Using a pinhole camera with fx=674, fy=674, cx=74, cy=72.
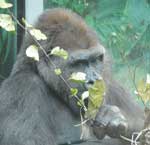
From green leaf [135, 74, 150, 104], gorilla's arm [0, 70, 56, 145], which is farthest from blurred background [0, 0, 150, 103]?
green leaf [135, 74, 150, 104]

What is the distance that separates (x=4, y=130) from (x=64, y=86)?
53 cm

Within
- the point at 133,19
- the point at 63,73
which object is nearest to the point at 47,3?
the point at 133,19

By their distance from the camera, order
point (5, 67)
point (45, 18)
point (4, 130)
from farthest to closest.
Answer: point (5, 67)
point (45, 18)
point (4, 130)

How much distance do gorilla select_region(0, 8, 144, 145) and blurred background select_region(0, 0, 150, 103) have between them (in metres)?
0.90

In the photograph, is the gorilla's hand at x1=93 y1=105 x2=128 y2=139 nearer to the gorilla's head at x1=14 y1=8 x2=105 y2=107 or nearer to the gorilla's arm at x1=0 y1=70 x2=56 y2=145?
the gorilla's head at x1=14 y1=8 x2=105 y2=107

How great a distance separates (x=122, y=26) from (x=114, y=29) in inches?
3.2

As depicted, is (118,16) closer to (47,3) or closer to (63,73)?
(47,3)

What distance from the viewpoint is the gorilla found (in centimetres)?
451

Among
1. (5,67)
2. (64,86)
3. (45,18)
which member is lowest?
(5,67)

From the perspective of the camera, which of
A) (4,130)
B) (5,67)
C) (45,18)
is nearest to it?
(4,130)

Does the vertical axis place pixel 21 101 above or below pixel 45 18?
below

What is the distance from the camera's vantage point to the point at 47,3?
5.93 m

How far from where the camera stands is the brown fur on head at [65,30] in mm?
4789

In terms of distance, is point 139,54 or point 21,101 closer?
point 21,101
